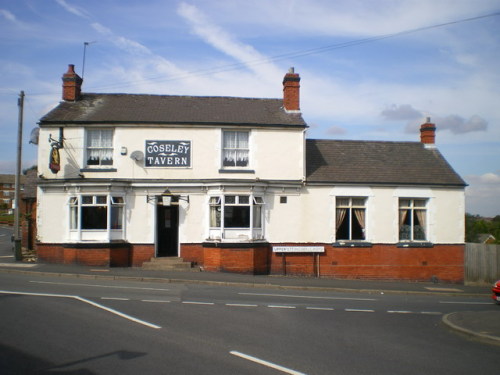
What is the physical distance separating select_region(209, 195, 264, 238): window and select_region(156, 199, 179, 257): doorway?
1.85m

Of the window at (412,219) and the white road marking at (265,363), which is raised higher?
the window at (412,219)

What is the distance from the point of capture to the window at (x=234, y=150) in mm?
21203

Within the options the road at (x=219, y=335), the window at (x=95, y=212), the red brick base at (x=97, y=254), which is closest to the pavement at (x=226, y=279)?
the red brick base at (x=97, y=254)

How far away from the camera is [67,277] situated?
1727 centimetres

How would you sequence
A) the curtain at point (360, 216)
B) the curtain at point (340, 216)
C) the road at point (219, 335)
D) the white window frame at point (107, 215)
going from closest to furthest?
1. the road at point (219, 335)
2. the white window frame at point (107, 215)
3. the curtain at point (340, 216)
4. the curtain at point (360, 216)

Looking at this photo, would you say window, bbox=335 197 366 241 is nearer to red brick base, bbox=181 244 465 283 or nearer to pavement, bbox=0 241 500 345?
red brick base, bbox=181 244 465 283

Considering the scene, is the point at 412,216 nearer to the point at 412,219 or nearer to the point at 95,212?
the point at 412,219

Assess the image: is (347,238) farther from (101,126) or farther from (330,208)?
(101,126)

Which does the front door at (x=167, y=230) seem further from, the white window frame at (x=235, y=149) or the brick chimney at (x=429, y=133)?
the brick chimney at (x=429, y=133)

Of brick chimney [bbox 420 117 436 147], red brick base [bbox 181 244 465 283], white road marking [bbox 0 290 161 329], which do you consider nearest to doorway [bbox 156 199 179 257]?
red brick base [bbox 181 244 465 283]

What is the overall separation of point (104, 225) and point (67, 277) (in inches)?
141

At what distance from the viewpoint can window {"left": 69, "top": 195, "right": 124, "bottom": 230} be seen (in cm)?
2025

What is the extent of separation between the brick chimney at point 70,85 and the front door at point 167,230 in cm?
677

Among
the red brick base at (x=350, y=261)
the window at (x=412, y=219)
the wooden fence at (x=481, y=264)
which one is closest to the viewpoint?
the red brick base at (x=350, y=261)
